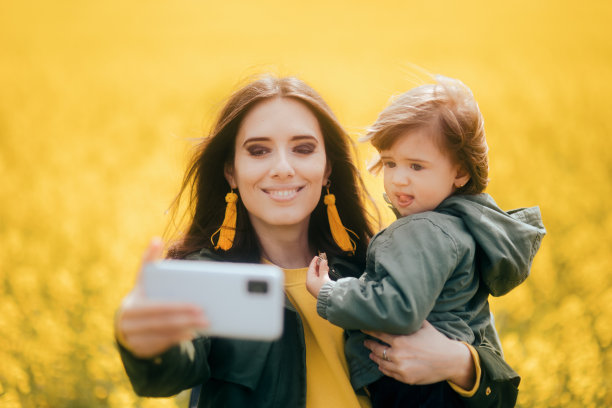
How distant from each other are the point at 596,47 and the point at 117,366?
451 inches

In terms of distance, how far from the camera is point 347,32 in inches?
568

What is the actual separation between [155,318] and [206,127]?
8.69 feet

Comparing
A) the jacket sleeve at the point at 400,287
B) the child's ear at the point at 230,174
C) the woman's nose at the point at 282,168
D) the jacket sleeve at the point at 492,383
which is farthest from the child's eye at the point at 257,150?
the jacket sleeve at the point at 492,383

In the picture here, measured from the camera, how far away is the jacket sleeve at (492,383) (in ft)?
7.66

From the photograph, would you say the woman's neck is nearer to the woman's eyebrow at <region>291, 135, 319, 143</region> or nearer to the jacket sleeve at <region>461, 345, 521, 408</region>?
the woman's eyebrow at <region>291, 135, 319, 143</region>

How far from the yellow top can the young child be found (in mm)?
51

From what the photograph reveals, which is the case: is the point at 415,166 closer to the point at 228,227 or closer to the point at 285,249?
the point at 285,249

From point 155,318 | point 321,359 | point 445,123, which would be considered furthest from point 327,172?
point 155,318

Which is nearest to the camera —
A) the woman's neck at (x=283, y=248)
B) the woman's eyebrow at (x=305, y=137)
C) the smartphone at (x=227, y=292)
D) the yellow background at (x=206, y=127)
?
the smartphone at (x=227, y=292)

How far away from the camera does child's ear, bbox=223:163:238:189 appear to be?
2828 mm

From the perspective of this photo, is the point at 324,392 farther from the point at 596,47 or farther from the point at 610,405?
the point at 596,47

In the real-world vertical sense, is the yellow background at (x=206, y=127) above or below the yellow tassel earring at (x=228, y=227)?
below

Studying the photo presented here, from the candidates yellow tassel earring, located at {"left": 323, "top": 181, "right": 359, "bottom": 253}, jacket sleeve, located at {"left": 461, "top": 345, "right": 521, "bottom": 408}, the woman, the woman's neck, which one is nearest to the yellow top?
the woman

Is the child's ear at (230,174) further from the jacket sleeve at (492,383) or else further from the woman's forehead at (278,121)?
the jacket sleeve at (492,383)
